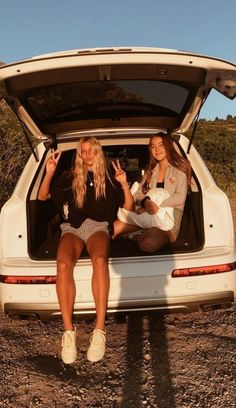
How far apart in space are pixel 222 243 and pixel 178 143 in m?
1.26

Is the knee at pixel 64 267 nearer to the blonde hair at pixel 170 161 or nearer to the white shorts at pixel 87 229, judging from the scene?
the white shorts at pixel 87 229

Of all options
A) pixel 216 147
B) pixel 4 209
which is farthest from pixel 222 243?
pixel 216 147

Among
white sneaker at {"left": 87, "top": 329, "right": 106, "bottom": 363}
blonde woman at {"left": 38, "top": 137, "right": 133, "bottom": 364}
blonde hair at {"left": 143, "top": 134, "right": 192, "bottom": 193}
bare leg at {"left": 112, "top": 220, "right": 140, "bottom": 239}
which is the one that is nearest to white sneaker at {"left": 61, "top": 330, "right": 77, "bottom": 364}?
blonde woman at {"left": 38, "top": 137, "right": 133, "bottom": 364}

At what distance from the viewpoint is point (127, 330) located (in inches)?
154

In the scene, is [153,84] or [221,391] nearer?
[221,391]

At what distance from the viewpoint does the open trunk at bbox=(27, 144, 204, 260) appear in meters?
3.64

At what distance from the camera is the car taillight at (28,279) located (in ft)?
10.9

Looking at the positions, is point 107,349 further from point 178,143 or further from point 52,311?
point 178,143

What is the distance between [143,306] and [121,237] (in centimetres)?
102

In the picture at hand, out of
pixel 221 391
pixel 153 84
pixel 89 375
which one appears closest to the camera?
pixel 221 391

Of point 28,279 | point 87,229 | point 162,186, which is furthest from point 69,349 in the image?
point 162,186

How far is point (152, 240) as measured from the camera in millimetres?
3729

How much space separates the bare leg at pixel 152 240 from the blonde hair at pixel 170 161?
1.77ft

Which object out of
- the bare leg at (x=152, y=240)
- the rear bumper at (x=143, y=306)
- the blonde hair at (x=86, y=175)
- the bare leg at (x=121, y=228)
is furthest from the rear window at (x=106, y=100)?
the rear bumper at (x=143, y=306)
